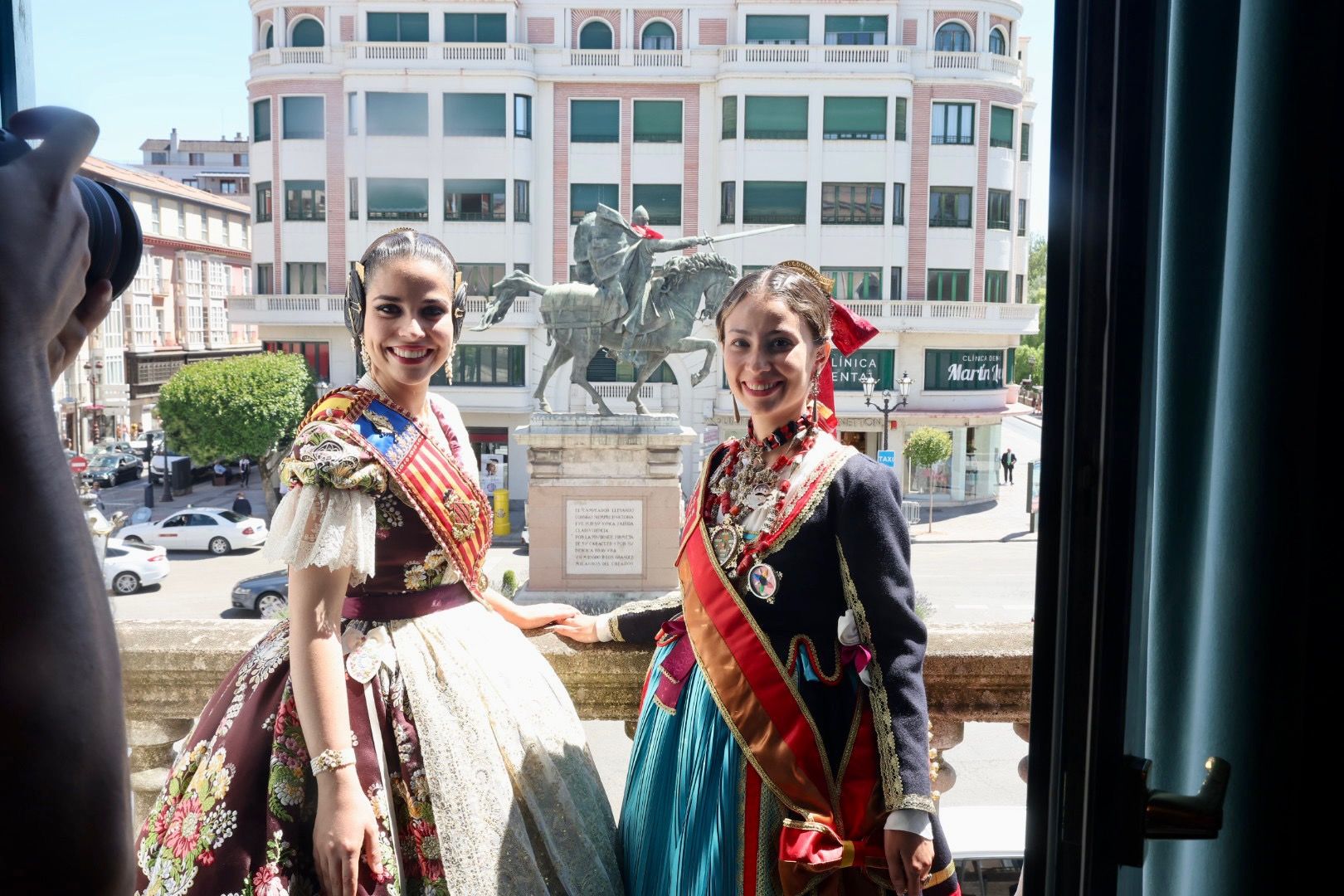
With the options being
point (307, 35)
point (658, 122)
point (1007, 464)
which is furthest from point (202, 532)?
point (1007, 464)

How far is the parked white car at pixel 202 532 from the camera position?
595 inches

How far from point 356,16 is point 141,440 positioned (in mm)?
7368

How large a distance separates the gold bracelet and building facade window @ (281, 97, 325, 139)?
1835cm

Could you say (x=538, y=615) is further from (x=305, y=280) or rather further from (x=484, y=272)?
(x=305, y=280)

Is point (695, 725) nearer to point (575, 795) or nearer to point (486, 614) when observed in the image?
point (575, 795)

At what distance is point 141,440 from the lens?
17234 millimetres

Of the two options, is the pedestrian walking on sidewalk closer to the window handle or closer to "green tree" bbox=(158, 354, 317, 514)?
"green tree" bbox=(158, 354, 317, 514)

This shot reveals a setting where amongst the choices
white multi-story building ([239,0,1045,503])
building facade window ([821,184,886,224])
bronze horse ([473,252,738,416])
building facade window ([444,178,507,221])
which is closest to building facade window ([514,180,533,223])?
white multi-story building ([239,0,1045,503])

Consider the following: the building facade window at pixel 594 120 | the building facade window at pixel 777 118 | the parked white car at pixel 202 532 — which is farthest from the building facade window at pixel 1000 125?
the parked white car at pixel 202 532

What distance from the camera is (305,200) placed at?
60.9 ft

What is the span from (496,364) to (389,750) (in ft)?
58.2

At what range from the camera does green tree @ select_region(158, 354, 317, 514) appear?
1703 centimetres

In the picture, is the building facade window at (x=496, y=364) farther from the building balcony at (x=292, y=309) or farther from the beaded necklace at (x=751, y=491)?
the beaded necklace at (x=751, y=491)

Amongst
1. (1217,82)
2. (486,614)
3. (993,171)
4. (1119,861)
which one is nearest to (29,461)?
(1119,861)
